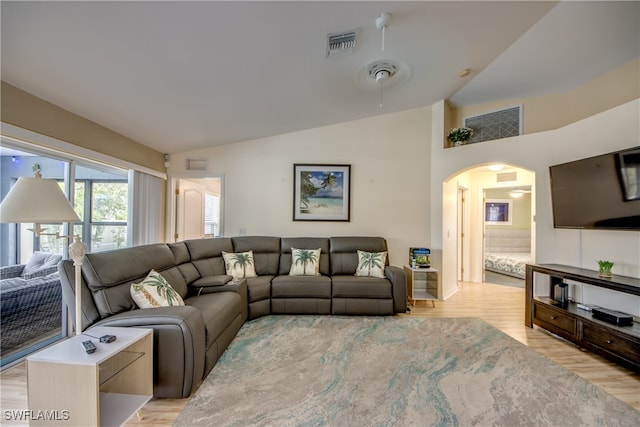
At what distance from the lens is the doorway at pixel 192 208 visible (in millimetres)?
4262

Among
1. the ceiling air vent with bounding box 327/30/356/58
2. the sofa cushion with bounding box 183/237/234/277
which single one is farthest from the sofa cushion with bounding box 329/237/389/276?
the ceiling air vent with bounding box 327/30/356/58

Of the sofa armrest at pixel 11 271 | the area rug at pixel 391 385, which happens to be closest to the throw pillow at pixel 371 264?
the area rug at pixel 391 385

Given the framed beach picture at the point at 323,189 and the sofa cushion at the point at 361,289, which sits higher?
the framed beach picture at the point at 323,189

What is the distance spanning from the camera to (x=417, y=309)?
146 inches

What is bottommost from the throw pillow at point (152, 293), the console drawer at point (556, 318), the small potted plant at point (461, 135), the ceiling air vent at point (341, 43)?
the console drawer at point (556, 318)

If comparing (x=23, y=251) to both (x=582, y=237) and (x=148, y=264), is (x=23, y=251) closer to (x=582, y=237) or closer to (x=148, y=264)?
(x=148, y=264)

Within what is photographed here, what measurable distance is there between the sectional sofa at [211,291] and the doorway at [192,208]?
1.10m

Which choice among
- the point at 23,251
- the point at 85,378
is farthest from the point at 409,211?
Result: the point at 23,251

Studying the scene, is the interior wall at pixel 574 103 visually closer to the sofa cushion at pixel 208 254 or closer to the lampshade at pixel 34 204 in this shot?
the sofa cushion at pixel 208 254

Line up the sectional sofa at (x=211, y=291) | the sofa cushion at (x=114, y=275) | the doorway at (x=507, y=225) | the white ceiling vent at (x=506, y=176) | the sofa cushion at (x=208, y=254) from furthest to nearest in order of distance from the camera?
the doorway at (x=507, y=225), the white ceiling vent at (x=506, y=176), the sofa cushion at (x=208, y=254), the sofa cushion at (x=114, y=275), the sectional sofa at (x=211, y=291)

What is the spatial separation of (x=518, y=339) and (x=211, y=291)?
11.3 feet

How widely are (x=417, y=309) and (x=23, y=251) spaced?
176 inches

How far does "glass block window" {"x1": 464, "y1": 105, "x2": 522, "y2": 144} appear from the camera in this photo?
3869mm

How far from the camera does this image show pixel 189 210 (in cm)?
458
